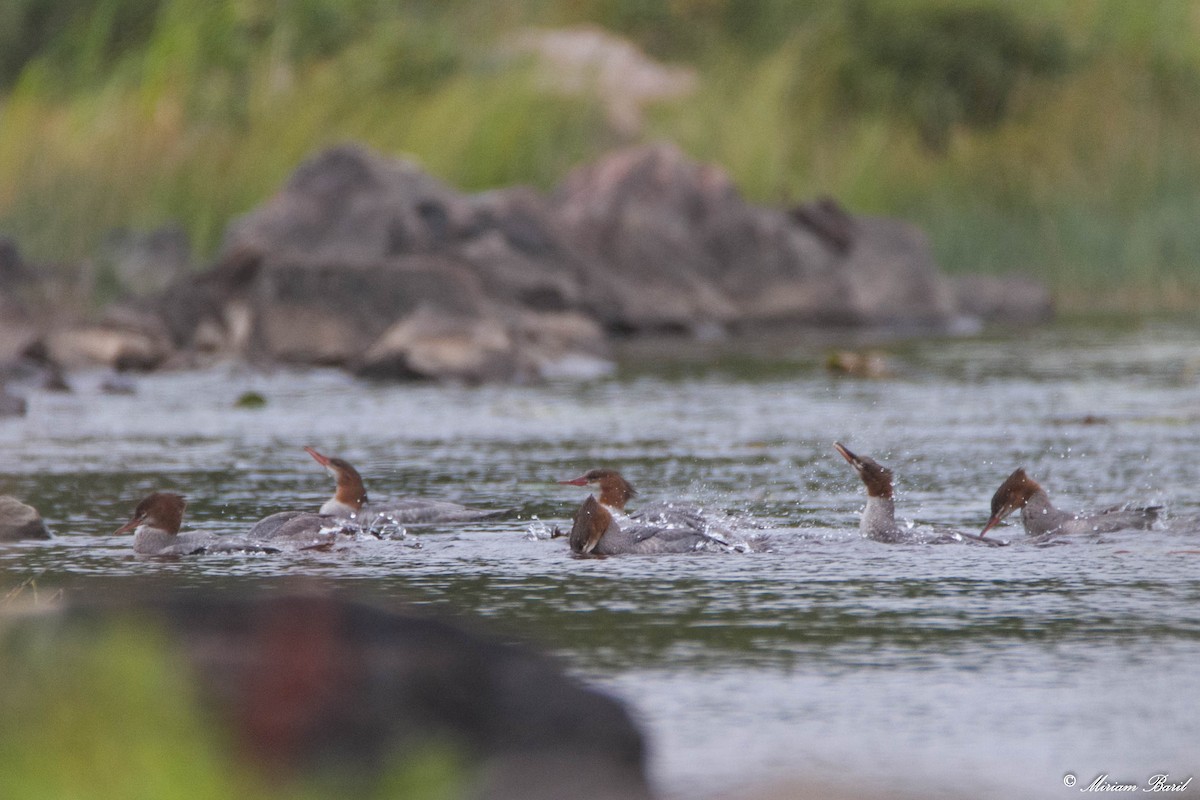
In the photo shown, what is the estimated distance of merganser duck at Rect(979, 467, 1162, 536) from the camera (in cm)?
836

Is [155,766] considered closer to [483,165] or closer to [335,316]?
[335,316]

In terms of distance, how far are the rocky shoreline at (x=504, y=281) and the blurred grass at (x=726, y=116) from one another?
1407mm

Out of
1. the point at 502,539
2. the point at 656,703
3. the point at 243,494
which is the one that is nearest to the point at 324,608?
the point at 656,703

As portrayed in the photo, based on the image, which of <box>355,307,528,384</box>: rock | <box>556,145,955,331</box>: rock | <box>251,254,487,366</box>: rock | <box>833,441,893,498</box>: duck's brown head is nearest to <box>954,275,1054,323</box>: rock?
<box>556,145,955,331</box>: rock

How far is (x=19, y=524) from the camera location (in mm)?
8508

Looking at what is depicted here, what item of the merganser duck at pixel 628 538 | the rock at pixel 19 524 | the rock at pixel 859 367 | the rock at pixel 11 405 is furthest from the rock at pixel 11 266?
the merganser duck at pixel 628 538

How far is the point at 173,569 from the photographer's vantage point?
25.3ft

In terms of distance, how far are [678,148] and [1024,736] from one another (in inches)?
915

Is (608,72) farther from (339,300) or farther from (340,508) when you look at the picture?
(340,508)

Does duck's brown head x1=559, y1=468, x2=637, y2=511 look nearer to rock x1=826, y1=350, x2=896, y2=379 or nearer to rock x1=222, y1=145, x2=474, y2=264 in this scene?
rock x1=826, y1=350, x2=896, y2=379

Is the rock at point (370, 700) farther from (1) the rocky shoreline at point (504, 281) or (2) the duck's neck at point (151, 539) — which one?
(1) the rocky shoreline at point (504, 281)

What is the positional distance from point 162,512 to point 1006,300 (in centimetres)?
1787

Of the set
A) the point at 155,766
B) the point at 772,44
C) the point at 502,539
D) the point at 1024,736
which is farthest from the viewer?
the point at 772,44

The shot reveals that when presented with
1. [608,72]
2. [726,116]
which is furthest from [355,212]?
[608,72]
